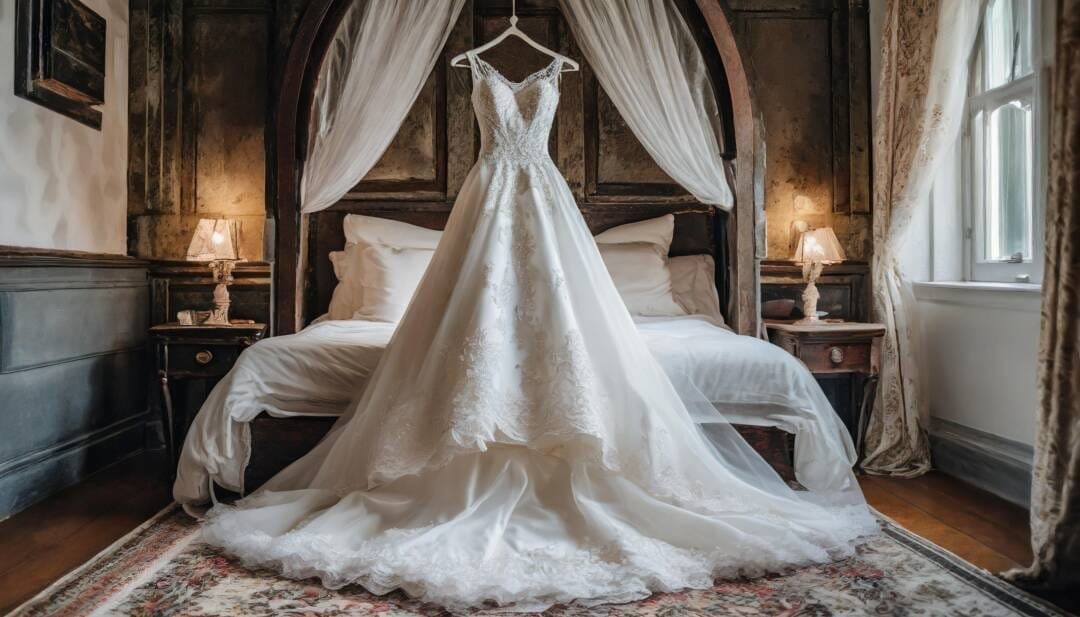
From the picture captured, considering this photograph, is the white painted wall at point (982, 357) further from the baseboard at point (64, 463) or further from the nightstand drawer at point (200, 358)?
the baseboard at point (64, 463)

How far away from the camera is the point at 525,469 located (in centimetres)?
246

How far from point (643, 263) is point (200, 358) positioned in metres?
2.23

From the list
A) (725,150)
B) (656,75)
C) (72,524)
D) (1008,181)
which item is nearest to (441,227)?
(656,75)

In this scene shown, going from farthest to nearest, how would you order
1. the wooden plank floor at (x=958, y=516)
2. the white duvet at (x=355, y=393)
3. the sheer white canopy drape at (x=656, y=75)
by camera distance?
the sheer white canopy drape at (x=656, y=75) < the white duvet at (x=355, y=393) < the wooden plank floor at (x=958, y=516)

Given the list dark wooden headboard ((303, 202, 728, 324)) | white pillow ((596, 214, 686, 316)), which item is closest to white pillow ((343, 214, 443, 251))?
dark wooden headboard ((303, 202, 728, 324))

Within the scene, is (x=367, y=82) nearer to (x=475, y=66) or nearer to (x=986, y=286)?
(x=475, y=66)

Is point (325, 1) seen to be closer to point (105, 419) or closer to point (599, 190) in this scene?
point (599, 190)

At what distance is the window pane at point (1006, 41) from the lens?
3.33 meters

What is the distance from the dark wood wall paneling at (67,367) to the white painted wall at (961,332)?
4102 millimetres

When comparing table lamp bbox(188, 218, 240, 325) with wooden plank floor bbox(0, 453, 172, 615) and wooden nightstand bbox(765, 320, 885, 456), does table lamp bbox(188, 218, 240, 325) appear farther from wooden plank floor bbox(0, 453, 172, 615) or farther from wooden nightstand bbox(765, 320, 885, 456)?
wooden nightstand bbox(765, 320, 885, 456)

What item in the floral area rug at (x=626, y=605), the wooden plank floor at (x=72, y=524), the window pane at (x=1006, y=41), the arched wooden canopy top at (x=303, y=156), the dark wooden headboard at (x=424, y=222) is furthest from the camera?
the dark wooden headboard at (x=424, y=222)

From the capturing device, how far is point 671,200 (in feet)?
14.2

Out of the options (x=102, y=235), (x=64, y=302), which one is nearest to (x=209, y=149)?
(x=102, y=235)

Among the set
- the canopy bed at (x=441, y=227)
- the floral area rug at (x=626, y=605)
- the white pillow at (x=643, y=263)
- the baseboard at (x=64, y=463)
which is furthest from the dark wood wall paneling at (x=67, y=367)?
the white pillow at (x=643, y=263)
